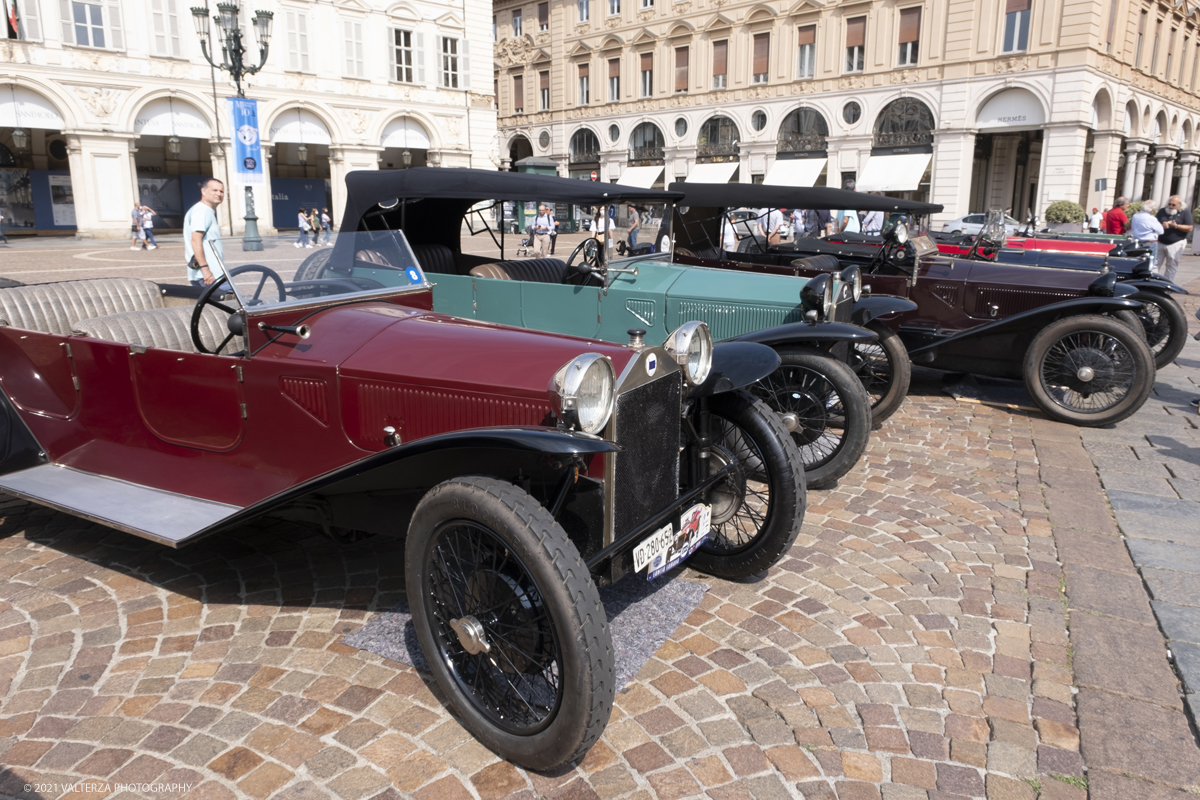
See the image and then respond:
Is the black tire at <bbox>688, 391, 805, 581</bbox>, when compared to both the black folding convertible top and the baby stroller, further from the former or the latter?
the baby stroller

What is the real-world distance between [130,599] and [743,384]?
8.91 ft

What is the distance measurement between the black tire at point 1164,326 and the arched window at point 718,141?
29348 mm

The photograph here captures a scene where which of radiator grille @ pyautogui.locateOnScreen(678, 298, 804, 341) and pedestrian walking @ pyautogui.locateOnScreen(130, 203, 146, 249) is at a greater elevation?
pedestrian walking @ pyautogui.locateOnScreen(130, 203, 146, 249)

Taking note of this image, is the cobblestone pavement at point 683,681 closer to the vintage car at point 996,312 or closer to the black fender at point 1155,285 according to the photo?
the vintage car at point 996,312

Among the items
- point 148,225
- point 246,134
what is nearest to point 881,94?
point 246,134

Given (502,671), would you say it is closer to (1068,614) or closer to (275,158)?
(1068,614)

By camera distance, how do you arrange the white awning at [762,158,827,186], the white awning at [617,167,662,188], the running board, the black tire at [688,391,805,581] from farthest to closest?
the white awning at [617,167,662,188] → the white awning at [762,158,827,186] → the black tire at [688,391,805,581] → the running board

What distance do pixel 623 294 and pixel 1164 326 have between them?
554 cm

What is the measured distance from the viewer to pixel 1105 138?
28.5 metres

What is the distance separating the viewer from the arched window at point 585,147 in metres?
40.7

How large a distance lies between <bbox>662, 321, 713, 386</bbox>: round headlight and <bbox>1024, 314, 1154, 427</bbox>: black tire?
4.38m

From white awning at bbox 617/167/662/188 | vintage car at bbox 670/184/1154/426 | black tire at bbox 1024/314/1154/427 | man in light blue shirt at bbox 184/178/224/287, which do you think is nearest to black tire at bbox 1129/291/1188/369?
vintage car at bbox 670/184/1154/426

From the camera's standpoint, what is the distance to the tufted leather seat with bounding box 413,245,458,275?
6.58 metres

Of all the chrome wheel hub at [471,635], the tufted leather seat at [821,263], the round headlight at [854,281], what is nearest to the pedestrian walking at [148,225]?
the tufted leather seat at [821,263]
